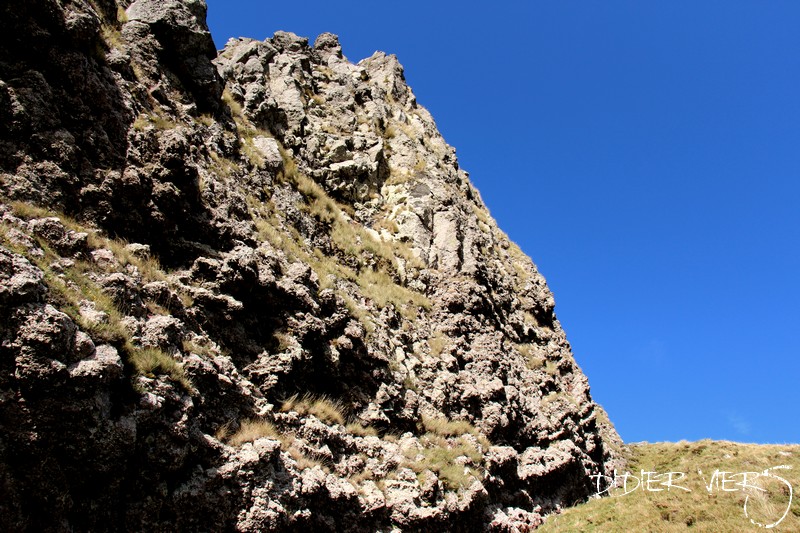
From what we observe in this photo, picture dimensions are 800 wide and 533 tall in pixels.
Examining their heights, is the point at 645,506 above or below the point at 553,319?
below

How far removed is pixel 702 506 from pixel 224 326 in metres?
15.3

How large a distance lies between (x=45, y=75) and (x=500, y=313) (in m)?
17.5

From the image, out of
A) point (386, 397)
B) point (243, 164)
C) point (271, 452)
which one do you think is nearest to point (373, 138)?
point (243, 164)

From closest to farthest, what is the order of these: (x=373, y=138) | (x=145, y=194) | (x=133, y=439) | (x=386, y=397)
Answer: (x=133, y=439)
(x=145, y=194)
(x=386, y=397)
(x=373, y=138)

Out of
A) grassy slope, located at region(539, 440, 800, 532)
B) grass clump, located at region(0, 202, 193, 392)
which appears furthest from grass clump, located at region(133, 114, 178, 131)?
grassy slope, located at region(539, 440, 800, 532)

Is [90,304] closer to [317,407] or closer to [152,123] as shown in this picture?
[317,407]

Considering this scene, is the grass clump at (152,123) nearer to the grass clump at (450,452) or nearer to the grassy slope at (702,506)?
the grass clump at (450,452)

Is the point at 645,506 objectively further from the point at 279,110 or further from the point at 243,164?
the point at 279,110

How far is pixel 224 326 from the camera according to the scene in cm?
1030

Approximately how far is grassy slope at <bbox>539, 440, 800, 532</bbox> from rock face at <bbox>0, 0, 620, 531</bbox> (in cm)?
124

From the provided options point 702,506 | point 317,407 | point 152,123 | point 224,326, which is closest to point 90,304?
point 224,326

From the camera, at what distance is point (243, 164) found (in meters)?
16.1

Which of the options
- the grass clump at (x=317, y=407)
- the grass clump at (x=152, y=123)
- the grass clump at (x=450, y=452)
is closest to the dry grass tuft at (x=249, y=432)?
the grass clump at (x=317, y=407)

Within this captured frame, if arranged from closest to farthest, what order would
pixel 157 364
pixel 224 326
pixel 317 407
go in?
pixel 157 364 → pixel 224 326 → pixel 317 407
